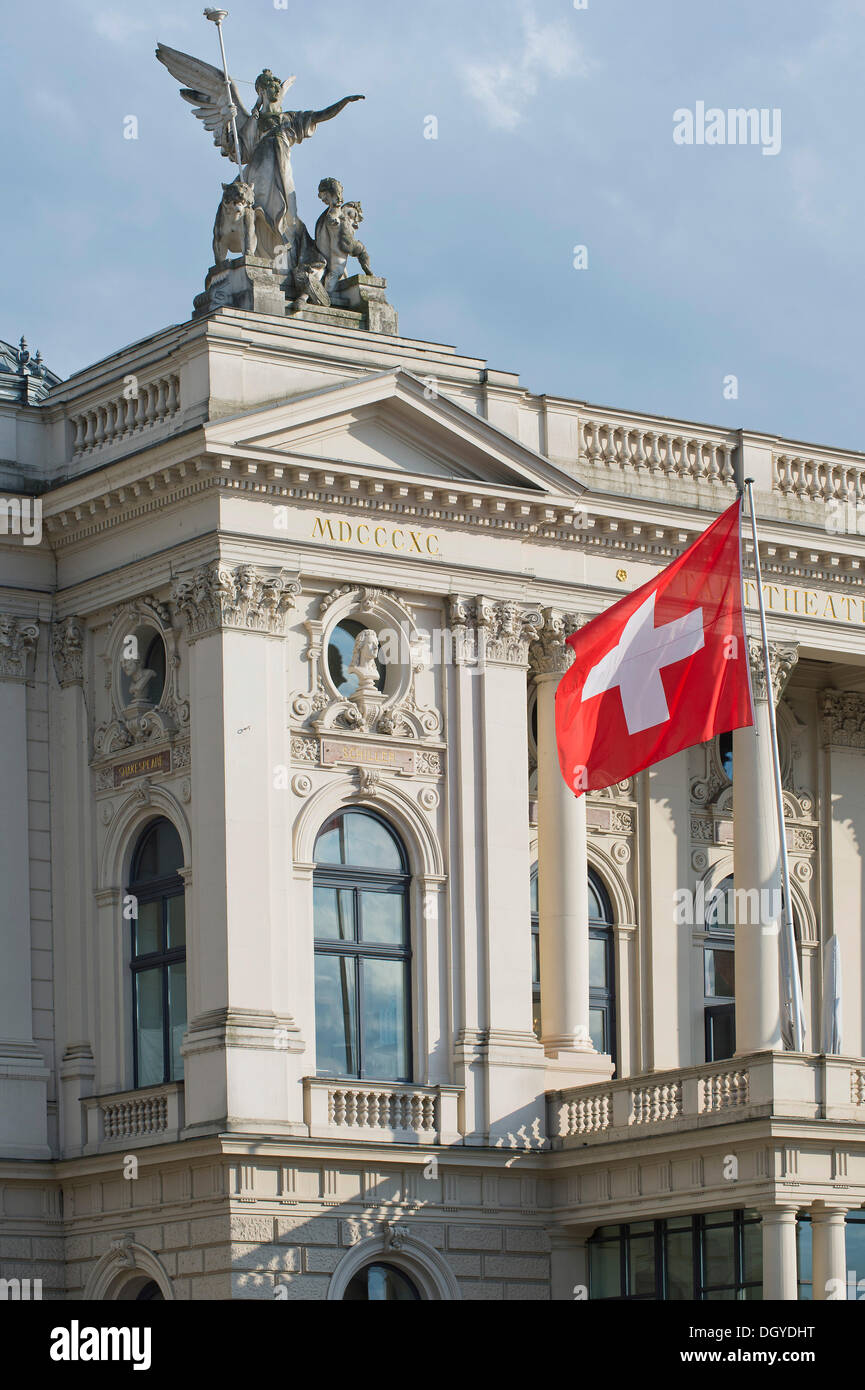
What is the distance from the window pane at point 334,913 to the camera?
4253 cm

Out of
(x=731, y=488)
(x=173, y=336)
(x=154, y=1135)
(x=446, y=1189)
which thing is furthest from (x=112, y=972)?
(x=731, y=488)

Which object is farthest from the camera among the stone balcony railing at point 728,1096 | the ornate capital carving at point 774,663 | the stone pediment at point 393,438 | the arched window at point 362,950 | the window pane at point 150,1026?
the ornate capital carving at point 774,663

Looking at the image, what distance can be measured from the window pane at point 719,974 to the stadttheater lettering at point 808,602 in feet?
16.9

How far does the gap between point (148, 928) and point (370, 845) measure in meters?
3.16

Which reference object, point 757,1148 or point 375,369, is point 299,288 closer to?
point 375,369

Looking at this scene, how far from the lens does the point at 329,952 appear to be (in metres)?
42.5

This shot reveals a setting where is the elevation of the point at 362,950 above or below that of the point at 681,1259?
above

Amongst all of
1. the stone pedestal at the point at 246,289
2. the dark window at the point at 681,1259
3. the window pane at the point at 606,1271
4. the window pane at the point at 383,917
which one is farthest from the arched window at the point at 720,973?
the stone pedestal at the point at 246,289

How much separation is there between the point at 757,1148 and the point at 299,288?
13.6 metres

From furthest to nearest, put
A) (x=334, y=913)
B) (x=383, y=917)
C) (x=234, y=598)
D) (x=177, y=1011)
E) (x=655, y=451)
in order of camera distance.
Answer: (x=655, y=451), (x=383, y=917), (x=334, y=913), (x=177, y=1011), (x=234, y=598)

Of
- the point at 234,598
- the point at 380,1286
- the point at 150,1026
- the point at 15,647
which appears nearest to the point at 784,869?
the point at 380,1286

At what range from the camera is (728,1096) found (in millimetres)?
39719

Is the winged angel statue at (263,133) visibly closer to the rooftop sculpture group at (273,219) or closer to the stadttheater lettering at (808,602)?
the rooftop sculpture group at (273,219)

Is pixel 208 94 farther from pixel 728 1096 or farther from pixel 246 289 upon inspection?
pixel 728 1096
